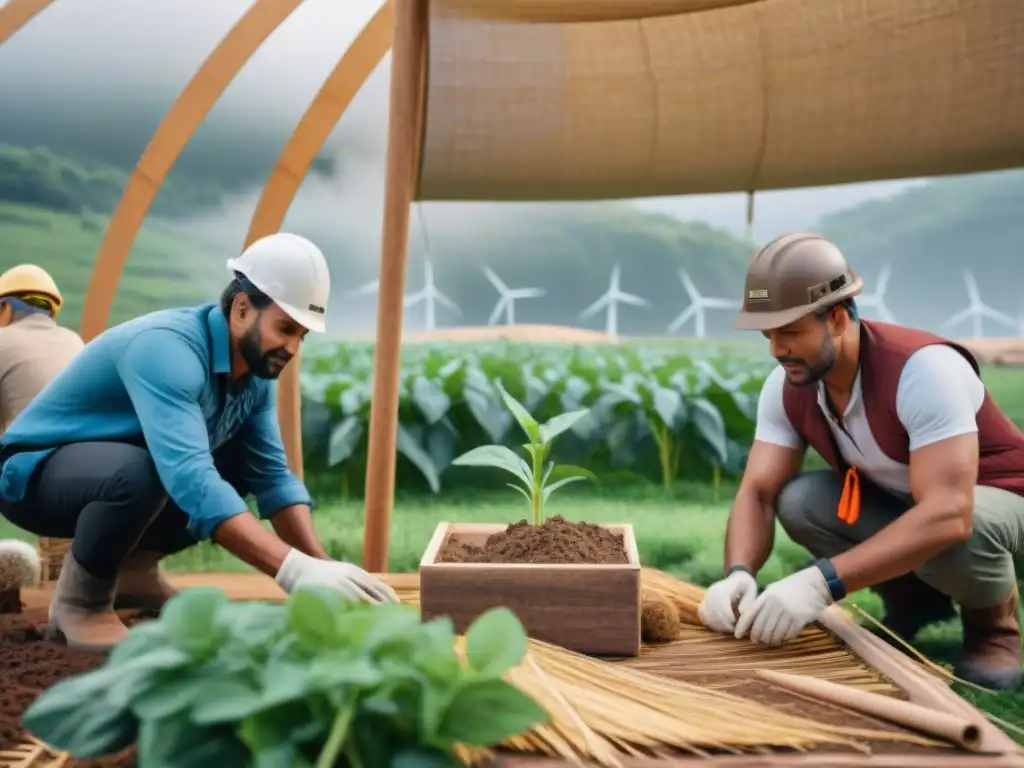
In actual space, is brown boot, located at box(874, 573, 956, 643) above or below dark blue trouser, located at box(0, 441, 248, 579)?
below

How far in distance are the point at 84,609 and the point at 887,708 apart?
54.4 inches

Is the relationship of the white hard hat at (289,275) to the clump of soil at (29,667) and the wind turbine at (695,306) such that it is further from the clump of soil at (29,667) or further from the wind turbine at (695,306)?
the wind turbine at (695,306)

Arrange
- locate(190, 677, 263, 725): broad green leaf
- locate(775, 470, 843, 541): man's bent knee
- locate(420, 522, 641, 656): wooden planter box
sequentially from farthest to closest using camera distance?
locate(775, 470, 843, 541): man's bent knee < locate(420, 522, 641, 656): wooden planter box < locate(190, 677, 263, 725): broad green leaf

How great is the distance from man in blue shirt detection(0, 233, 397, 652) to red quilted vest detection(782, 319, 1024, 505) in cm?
85

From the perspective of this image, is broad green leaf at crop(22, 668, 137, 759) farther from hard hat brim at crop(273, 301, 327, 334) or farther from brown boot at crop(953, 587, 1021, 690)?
brown boot at crop(953, 587, 1021, 690)

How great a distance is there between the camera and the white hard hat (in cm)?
170

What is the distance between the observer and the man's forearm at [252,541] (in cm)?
156

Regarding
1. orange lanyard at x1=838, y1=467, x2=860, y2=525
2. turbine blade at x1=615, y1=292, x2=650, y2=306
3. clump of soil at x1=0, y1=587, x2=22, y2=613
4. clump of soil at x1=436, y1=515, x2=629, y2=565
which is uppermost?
turbine blade at x1=615, y1=292, x2=650, y2=306

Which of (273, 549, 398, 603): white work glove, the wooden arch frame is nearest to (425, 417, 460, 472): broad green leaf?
the wooden arch frame

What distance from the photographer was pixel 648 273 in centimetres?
445

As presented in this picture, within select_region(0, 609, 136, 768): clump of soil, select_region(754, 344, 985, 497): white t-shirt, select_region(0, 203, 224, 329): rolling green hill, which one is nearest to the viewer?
select_region(0, 609, 136, 768): clump of soil

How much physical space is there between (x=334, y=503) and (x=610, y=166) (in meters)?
1.59

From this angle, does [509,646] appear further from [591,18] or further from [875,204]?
[875,204]

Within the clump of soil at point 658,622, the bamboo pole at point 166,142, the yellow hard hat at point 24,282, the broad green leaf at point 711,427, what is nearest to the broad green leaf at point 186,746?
the clump of soil at point 658,622
